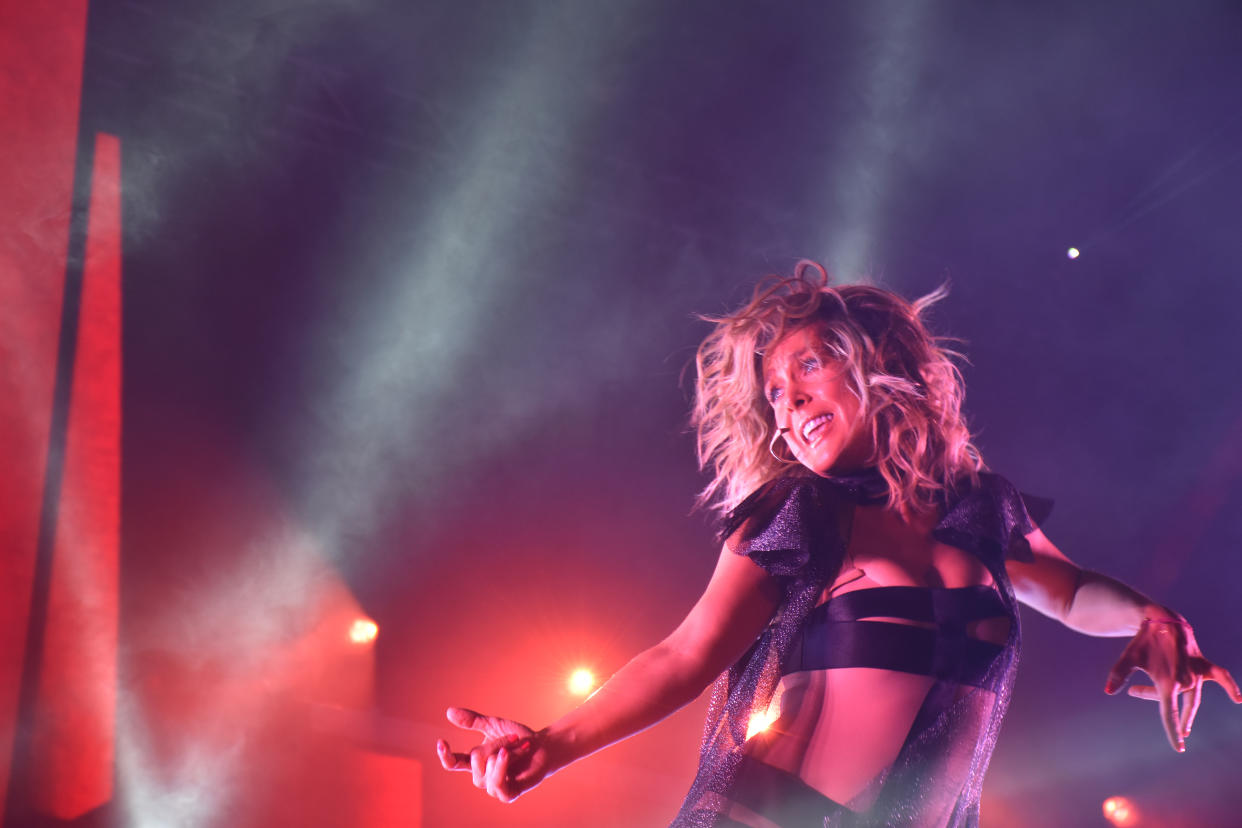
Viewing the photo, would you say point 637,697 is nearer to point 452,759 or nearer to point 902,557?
point 452,759

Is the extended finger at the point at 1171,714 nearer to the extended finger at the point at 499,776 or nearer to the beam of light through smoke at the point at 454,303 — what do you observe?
the extended finger at the point at 499,776

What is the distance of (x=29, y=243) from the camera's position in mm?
2930

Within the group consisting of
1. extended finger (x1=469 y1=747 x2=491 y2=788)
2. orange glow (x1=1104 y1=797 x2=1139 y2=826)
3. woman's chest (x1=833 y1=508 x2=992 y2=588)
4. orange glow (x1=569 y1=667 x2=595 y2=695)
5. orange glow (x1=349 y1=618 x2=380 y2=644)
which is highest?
woman's chest (x1=833 y1=508 x2=992 y2=588)

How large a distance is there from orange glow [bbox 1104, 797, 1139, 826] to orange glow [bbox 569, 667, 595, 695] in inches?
90.7

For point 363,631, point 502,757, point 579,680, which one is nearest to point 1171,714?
Answer: point 502,757

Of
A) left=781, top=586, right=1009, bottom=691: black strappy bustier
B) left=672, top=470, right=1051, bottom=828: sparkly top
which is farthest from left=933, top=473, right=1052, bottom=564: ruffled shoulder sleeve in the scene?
left=781, top=586, right=1009, bottom=691: black strappy bustier

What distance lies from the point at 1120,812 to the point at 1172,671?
9.54ft

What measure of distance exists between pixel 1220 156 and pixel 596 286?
2.68 metres

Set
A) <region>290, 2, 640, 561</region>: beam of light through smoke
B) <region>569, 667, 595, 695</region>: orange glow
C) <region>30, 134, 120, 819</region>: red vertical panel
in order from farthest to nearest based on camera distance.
A: <region>569, 667, 595, 695</region>: orange glow → <region>290, 2, 640, 561</region>: beam of light through smoke → <region>30, 134, 120, 819</region>: red vertical panel

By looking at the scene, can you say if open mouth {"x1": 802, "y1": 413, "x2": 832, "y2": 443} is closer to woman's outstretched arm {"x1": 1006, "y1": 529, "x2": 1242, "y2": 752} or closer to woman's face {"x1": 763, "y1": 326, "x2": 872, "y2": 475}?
woman's face {"x1": 763, "y1": 326, "x2": 872, "y2": 475}

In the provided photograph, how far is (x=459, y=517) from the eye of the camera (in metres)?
3.43

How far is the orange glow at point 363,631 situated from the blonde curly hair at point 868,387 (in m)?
1.82

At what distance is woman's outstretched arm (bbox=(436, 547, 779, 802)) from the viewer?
1.14 m

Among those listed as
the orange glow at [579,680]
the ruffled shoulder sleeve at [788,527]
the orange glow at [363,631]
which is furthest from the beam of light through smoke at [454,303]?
the ruffled shoulder sleeve at [788,527]
